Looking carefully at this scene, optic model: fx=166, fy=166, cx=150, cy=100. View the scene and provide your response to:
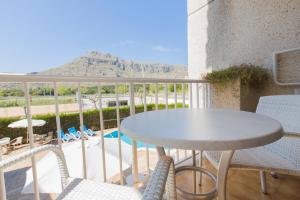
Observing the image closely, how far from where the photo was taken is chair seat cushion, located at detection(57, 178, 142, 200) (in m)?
0.83

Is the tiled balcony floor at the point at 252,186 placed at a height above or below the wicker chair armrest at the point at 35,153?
below

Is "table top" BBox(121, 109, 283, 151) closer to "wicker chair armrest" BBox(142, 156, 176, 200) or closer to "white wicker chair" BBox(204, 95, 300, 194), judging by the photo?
"wicker chair armrest" BBox(142, 156, 176, 200)

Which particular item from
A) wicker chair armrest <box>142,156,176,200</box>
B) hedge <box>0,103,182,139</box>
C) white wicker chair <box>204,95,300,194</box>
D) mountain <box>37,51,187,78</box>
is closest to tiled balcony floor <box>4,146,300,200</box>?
white wicker chair <box>204,95,300,194</box>

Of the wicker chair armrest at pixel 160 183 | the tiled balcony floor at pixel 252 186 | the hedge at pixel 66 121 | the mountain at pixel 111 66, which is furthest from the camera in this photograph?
the mountain at pixel 111 66

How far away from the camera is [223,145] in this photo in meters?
0.56

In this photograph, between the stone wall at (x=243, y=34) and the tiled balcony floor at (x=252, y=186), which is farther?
the stone wall at (x=243, y=34)

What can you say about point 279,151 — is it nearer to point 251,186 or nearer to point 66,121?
point 251,186

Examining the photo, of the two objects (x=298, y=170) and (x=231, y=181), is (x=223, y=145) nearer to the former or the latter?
(x=298, y=170)

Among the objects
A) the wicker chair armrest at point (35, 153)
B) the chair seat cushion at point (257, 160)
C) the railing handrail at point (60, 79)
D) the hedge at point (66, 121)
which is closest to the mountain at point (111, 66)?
the hedge at point (66, 121)

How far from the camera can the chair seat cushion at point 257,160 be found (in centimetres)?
102

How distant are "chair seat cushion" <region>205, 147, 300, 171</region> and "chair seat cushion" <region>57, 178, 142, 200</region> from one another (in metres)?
0.58

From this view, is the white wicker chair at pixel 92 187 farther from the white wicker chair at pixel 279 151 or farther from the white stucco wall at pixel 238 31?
the white stucco wall at pixel 238 31

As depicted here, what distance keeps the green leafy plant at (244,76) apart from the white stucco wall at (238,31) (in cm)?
18

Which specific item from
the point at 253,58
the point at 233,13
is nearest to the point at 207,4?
the point at 233,13
